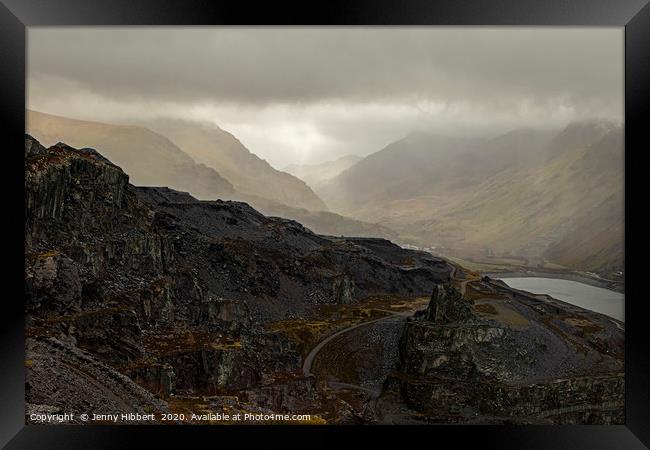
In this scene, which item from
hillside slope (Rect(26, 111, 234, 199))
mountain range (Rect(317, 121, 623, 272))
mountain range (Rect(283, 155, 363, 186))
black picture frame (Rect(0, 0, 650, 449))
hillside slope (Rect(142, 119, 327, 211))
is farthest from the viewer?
mountain range (Rect(283, 155, 363, 186))

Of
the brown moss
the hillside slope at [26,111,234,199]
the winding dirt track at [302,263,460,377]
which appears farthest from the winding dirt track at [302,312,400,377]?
the hillside slope at [26,111,234,199]

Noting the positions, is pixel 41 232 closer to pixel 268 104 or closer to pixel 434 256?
pixel 268 104

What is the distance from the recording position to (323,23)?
6.41 meters

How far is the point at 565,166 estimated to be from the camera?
663 centimetres

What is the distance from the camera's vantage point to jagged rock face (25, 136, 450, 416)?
6.70m

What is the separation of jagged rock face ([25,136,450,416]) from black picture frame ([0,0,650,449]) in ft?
1.53

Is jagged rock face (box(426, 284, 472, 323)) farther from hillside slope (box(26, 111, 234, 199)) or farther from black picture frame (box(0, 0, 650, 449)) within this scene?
hillside slope (box(26, 111, 234, 199))

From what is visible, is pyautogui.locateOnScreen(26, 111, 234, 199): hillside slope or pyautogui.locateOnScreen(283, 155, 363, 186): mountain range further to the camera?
pyautogui.locateOnScreen(283, 155, 363, 186): mountain range

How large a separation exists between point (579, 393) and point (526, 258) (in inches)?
96.5

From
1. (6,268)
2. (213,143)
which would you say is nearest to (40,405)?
(6,268)

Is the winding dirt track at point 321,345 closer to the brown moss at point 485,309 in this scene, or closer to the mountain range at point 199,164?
the brown moss at point 485,309

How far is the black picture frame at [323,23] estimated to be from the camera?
5.91 metres

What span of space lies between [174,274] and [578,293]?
7.36m

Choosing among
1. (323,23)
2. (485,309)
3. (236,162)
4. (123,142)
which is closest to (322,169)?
(236,162)
